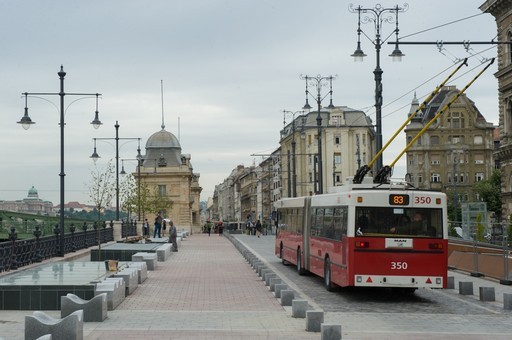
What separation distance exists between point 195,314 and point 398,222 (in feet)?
18.3

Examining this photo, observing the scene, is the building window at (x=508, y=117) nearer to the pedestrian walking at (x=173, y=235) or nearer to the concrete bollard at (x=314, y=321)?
the pedestrian walking at (x=173, y=235)

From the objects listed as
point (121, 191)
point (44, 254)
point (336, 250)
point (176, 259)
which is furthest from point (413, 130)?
point (336, 250)

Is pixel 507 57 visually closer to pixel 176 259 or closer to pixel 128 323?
pixel 176 259

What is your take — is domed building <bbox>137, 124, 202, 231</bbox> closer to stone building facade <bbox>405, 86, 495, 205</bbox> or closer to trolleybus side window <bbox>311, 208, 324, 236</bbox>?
stone building facade <bbox>405, 86, 495, 205</bbox>

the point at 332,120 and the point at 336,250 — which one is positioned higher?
the point at 332,120

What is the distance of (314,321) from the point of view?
1327cm

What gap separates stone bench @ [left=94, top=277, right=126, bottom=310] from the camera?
15836 millimetres

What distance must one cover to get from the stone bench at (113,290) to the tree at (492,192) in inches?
3191

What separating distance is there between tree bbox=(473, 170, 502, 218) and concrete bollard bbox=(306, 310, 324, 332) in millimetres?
83795

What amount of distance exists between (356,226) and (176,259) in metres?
18.3

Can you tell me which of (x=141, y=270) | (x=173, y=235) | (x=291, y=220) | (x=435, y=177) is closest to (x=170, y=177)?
(x=435, y=177)

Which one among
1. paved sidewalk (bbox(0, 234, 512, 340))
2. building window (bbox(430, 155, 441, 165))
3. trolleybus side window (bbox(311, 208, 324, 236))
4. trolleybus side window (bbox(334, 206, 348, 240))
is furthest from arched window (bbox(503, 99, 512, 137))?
building window (bbox(430, 155, 441, 165))

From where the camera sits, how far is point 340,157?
11075 cm

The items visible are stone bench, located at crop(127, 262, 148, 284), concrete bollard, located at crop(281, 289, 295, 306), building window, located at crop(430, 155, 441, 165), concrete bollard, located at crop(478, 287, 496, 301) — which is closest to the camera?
concrete bollard, located at crop(281, 289, 295, 306)
